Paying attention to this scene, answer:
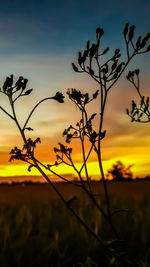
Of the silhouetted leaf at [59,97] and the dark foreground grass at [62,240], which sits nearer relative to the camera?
the silhouetted leaf at [59,97]

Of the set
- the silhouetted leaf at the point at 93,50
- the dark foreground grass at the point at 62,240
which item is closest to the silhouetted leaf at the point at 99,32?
the silhouetted leaf at the point at 93,50

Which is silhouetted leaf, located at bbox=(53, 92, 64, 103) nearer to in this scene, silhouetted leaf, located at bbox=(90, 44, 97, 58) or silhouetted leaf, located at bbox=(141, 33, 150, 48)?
silhouetted leaf, located at bbox=(90, 44, 97, 58)

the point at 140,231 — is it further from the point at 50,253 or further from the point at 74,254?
the point at 50,253

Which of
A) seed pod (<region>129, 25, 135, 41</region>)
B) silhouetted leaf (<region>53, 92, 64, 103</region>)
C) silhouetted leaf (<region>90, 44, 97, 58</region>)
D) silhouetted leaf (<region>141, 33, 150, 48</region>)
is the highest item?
seed pod (<region>129, 25, 135, 41</region>)

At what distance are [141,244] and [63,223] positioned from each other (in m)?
1.94

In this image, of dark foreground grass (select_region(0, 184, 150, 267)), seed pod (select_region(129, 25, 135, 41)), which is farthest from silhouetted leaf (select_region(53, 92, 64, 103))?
dark foreground grass (select_region(0, 184, 150, 267))

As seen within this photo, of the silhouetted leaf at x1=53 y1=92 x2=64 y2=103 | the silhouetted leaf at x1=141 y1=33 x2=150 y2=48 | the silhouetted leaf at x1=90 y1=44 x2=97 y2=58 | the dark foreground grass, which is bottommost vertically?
the dark foreground grass

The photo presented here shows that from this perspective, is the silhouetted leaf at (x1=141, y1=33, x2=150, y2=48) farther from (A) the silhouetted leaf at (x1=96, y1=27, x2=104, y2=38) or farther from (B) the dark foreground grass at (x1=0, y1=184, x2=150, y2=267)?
(B) the dark foreground grass at (x1=0, y1=184, x2=150, y2=267)

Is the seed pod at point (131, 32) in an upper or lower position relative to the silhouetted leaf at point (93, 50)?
upper

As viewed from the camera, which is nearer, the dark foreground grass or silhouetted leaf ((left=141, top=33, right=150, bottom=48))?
silhouetted leaf ((left=141, top=33, right=150, bottom=48))

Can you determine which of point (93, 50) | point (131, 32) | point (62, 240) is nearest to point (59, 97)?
point (93, 50)

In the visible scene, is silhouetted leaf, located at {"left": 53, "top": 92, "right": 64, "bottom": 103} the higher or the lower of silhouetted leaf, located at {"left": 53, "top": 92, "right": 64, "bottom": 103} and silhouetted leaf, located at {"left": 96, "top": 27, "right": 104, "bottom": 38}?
the lower

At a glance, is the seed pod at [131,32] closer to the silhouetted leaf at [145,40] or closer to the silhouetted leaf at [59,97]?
the silhouetted leaf at [145,40]

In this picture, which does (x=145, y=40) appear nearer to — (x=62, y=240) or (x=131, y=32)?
(x=131, y=32)
